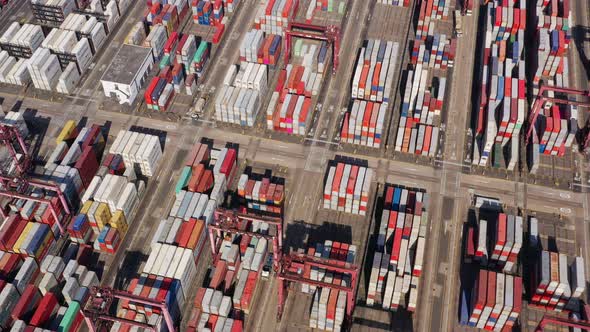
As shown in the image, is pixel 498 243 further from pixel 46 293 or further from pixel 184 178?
pixel 46 293

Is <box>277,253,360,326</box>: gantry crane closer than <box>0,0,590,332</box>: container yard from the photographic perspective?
Yes

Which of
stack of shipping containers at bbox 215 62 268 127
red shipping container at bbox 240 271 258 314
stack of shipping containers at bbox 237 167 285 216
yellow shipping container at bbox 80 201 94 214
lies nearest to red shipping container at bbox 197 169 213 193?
stack of shipping containers at bbox 237 167 285 216

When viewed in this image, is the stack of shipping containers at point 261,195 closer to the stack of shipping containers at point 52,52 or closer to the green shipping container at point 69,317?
the green shipping container at point 69,317

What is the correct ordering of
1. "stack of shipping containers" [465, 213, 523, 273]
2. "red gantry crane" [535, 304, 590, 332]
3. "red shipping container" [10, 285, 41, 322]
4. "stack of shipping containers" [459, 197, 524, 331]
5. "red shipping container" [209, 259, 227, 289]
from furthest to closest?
"stack of shipping containers" [465, 213, 523, 273] → "red shipping container" [209, 259, 227, 289] → "red shipping container" [10, 285, 41, 322] → "stack of shipping containers" [459, 197, 524, 331] → "red gantry crane" [535, 304, 590, 332]

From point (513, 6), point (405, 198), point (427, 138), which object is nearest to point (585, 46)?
point (513, 6)

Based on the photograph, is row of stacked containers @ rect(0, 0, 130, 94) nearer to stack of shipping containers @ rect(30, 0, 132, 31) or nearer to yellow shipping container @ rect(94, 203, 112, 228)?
stack of shipping containers @ rect(30, 0, 132, 31)

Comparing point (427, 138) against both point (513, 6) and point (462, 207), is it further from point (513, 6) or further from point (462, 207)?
point (513, 6)
